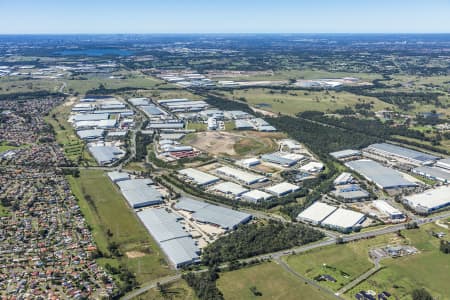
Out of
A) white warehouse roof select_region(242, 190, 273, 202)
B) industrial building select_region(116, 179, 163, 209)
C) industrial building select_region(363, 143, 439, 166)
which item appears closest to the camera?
industrial building select_region(116, 179, 163, 209)

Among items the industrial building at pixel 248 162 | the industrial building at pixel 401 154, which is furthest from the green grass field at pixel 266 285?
the industrial building at pixel 401 154

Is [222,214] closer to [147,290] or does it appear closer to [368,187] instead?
[147,290]

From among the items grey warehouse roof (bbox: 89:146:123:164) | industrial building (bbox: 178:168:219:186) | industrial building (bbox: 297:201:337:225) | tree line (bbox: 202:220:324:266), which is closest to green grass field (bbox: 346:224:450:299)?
tree line (bbox: 202:220:324:266)

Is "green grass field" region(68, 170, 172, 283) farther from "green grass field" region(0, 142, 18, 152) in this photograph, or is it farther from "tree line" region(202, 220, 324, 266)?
"green grass field" region(0, 142, 18, 152)

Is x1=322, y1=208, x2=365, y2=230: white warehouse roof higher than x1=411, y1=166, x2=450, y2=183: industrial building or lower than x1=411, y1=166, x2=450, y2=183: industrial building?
lower

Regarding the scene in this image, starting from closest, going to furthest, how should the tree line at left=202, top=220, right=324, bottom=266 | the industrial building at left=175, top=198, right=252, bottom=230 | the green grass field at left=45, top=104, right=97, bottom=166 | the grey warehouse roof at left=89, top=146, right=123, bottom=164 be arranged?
the tree line at left=202, top=220, right=324, bottom=266 → the industrial building at left=175, top=198, right=252, bottom=230 → the grey warehouse roof at left=89, top=146, right=123, bottom=164 → the green grass field at left=45, top=104, right=97, bottom=166

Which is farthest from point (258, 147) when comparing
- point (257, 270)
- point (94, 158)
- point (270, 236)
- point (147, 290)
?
point (147, 290)
